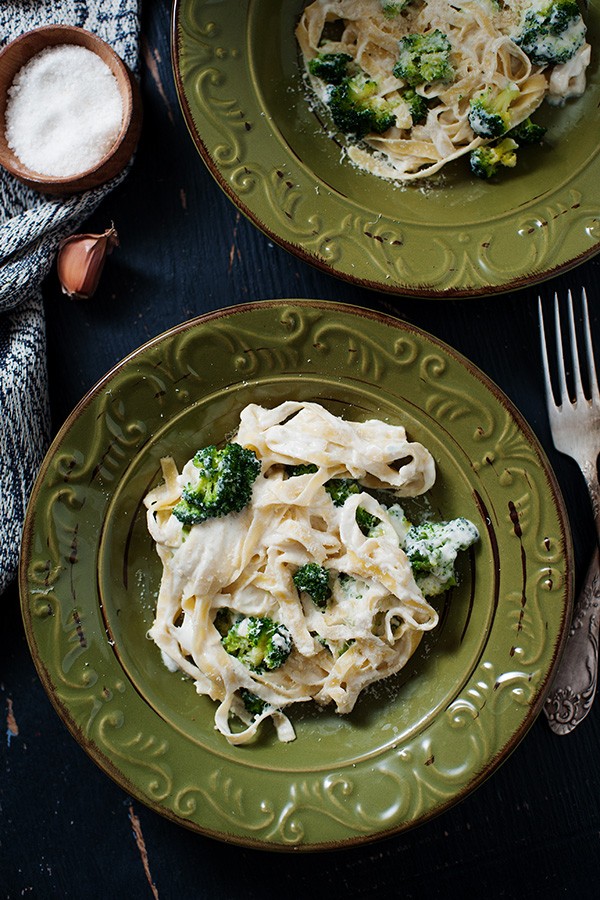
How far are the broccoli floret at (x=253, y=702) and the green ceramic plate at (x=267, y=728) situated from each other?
97 millimetres

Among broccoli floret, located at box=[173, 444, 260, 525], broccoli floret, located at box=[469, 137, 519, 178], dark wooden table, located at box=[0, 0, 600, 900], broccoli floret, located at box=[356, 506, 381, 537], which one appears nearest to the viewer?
broccoli floret, located at box=[173, 444, 260, 525]

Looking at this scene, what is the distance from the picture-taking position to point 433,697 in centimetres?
297

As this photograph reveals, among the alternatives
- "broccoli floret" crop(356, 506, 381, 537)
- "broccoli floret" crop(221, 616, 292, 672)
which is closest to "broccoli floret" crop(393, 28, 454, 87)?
"broccoli floret" crop(356, 506, 381, 537)

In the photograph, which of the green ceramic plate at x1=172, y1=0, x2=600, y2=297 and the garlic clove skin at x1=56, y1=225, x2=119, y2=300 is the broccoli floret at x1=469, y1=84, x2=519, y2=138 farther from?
the garlic clove skin at x1=56, y1=225, x2=119, y2=300

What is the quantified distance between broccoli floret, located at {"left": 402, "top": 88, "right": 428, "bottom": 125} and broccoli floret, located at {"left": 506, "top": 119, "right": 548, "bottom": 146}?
35cm

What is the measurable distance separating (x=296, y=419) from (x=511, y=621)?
1083mm

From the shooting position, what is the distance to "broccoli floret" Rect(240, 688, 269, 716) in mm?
2980

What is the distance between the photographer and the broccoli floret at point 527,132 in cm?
306

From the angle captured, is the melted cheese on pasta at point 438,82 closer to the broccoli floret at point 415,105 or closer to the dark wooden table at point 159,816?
the broccoli floret at point 415,105

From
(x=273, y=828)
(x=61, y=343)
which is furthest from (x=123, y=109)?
(x=273, y=828)

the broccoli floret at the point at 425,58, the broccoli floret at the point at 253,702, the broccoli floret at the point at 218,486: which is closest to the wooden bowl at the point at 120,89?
the broccoli floret at the point at 425,58

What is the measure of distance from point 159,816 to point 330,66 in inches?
121

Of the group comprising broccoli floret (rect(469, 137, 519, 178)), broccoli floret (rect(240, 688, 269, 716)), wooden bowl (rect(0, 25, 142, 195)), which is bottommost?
broccoli floret (rect(240, 688, 269, 716))

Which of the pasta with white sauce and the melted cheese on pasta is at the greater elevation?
the melted cheese on pasta
